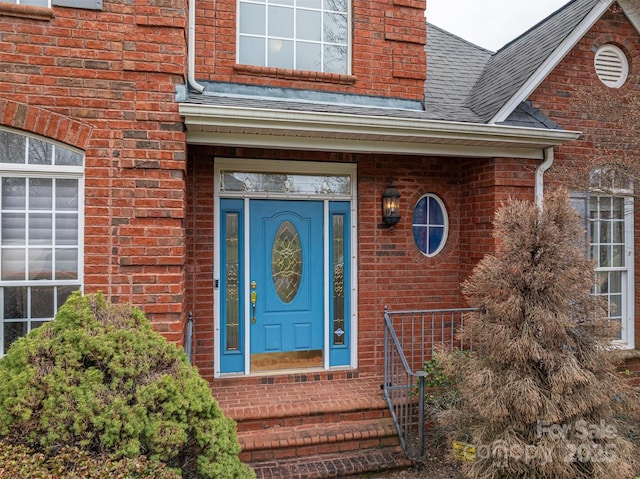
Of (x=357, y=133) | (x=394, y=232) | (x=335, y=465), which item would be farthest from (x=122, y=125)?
(x=335, y=465)

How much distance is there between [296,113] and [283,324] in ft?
7.82

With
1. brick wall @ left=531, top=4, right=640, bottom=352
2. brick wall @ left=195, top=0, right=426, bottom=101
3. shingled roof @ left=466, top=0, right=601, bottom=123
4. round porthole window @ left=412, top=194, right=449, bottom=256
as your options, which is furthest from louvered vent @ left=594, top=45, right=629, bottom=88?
round porthole window @ left=412, top=194, right=449, bottom=256

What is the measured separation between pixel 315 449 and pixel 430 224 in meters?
2.89

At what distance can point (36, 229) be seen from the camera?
3.62m

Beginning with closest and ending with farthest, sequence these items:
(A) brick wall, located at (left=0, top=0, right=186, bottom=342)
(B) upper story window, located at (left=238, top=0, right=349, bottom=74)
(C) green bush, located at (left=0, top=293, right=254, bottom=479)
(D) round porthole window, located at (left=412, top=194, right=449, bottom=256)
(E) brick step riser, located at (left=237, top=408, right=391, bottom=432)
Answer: (C) green bush, located at (left=0, top=293, right=254, bottom=479) < (A) brick wall, located at (left=0, top=0, right=186, bottom=342) < (E) brick step riser, located at (left=237, top=408, right=391, bottom=432) < (B) upper story window, located at (left=238, top=0, right=349, bottom=74) < (D) round porthole window, located at (left=412, top=194, right=449, bottom=256)

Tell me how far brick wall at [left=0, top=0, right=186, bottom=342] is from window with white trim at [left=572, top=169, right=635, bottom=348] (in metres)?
4.87

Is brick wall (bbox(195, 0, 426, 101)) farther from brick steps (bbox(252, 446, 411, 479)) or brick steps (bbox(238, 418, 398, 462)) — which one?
brick steps (bbox(252, 446, 411, 479))

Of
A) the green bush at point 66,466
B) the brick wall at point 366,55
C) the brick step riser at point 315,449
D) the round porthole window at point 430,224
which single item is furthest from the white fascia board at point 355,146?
Answer: the brick step riser at point 315,449

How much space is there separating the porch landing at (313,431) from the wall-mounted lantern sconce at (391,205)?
1.93 meters

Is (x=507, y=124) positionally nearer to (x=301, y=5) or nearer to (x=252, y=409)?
(x=301, y=5)

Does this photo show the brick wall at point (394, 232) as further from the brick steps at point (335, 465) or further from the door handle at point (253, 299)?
the brick steps at point (335, 465)

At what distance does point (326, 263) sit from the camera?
197 inches

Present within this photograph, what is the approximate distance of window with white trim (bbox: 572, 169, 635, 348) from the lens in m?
5.29

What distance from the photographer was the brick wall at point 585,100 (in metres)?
4.96
